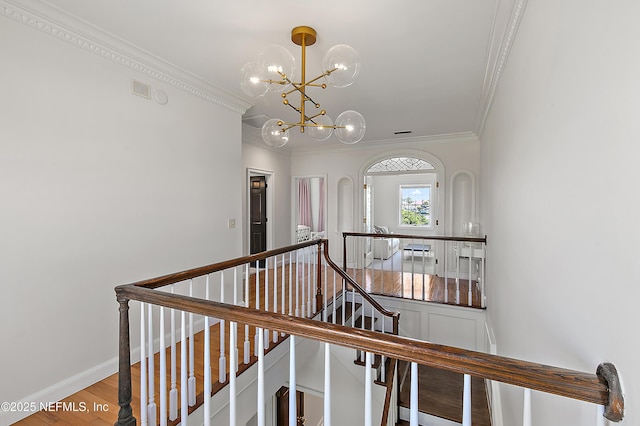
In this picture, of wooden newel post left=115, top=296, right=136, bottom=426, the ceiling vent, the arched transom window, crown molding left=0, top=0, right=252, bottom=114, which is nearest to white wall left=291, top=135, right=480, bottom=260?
the arched transom window

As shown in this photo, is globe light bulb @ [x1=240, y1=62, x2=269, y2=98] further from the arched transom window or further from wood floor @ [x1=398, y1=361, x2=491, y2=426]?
the arched transom window

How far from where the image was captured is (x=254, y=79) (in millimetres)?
1930

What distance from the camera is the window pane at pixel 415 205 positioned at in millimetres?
9195

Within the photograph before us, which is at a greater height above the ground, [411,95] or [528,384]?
[411,95]

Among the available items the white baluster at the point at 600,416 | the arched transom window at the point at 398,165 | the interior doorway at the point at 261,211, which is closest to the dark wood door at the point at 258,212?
the interior doorway at the point at 261,211

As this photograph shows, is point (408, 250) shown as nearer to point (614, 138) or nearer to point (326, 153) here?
point (326, 153)

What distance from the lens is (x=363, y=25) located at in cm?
217

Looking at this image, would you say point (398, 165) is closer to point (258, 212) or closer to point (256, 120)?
point (258, 212)

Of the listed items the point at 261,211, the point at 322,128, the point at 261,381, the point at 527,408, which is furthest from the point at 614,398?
the point at 261,211

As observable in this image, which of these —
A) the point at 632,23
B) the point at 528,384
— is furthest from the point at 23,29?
the point at 528,384

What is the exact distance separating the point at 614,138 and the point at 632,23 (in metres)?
0.27

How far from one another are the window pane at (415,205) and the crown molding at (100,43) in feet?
23.7

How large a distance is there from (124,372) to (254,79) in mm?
1841

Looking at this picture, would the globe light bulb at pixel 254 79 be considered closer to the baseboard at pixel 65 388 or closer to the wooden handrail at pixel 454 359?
the wooden handrail at pixel 454 359
